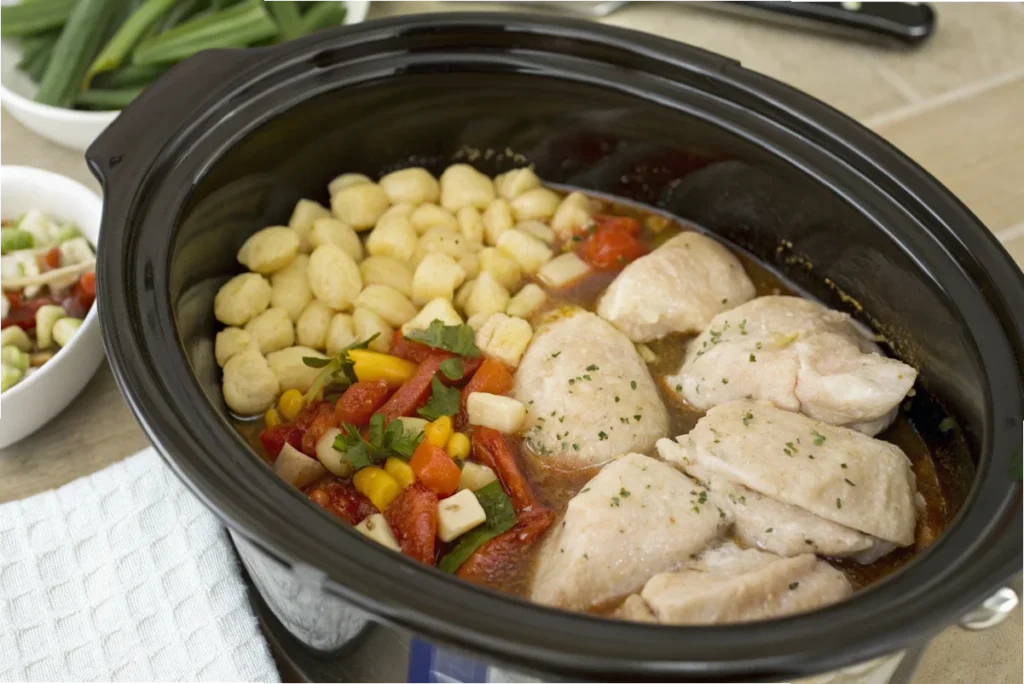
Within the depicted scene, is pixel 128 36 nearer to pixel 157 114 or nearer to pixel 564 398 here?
pixel 157 114

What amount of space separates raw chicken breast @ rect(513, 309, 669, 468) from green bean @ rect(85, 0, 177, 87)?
1.57 meters

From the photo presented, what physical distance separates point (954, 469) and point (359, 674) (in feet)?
3.73

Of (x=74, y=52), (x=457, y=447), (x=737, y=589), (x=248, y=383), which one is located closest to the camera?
(x=737, y=589)

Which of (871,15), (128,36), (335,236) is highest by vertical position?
(871,15)

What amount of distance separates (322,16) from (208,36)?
0.35m

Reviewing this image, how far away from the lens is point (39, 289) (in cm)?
213

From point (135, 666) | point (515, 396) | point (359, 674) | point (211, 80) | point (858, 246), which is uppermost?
point (211, 80)

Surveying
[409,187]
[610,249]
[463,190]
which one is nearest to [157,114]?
[409,187]

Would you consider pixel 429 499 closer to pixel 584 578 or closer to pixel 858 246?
pixel 584 578

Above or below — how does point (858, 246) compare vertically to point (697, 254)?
above

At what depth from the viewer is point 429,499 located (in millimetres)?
1592

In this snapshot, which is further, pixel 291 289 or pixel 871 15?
pixel 871 15

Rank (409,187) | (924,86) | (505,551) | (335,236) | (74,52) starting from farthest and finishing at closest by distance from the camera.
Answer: (924,86)
(74,52)
(409,187)
(335,236)
(505,551)

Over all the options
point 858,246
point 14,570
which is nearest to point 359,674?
point 14,570
